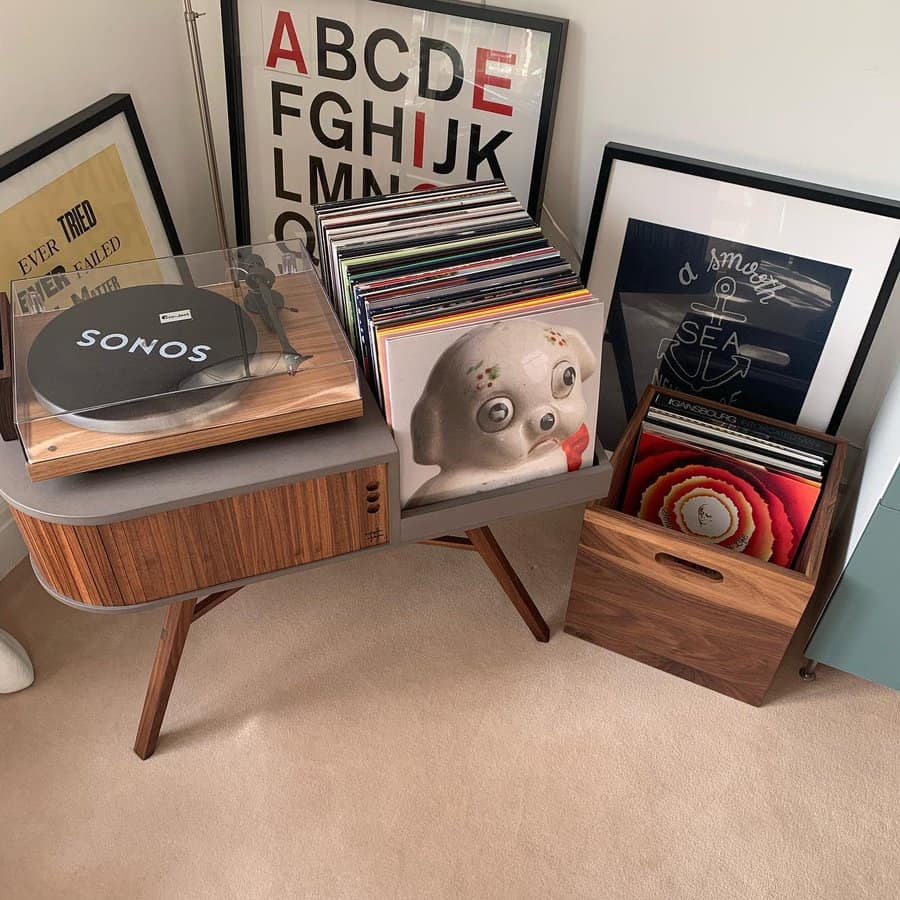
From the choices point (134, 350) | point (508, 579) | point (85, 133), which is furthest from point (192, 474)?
point (85, 133)

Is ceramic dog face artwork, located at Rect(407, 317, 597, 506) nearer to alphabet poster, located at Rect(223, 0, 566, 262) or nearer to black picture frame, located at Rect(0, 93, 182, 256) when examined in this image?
alphabet poster, located at Rect(223, 0, 566, 262)

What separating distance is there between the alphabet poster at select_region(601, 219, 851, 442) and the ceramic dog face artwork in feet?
1.45

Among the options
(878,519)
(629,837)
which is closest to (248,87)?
(878,519)

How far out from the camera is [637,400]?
5.31ft

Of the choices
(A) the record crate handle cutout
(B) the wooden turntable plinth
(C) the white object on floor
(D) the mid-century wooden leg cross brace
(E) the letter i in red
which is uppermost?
(E) the letter i in red

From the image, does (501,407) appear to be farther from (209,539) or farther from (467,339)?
(209,539)

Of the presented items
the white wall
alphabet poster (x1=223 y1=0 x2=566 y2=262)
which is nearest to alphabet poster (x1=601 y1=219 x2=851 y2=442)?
the white wall

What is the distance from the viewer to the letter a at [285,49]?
4.74ft

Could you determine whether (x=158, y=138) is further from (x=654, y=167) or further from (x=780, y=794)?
(x=780, y=794)

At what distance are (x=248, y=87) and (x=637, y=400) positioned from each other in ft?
2.85

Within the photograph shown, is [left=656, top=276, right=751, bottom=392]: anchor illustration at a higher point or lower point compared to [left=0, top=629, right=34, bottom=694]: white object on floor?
higher

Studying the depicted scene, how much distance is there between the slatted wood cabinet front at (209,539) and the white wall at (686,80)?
68 centimetres

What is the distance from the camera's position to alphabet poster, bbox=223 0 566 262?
135 centimetres

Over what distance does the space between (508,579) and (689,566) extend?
0.27 metres
